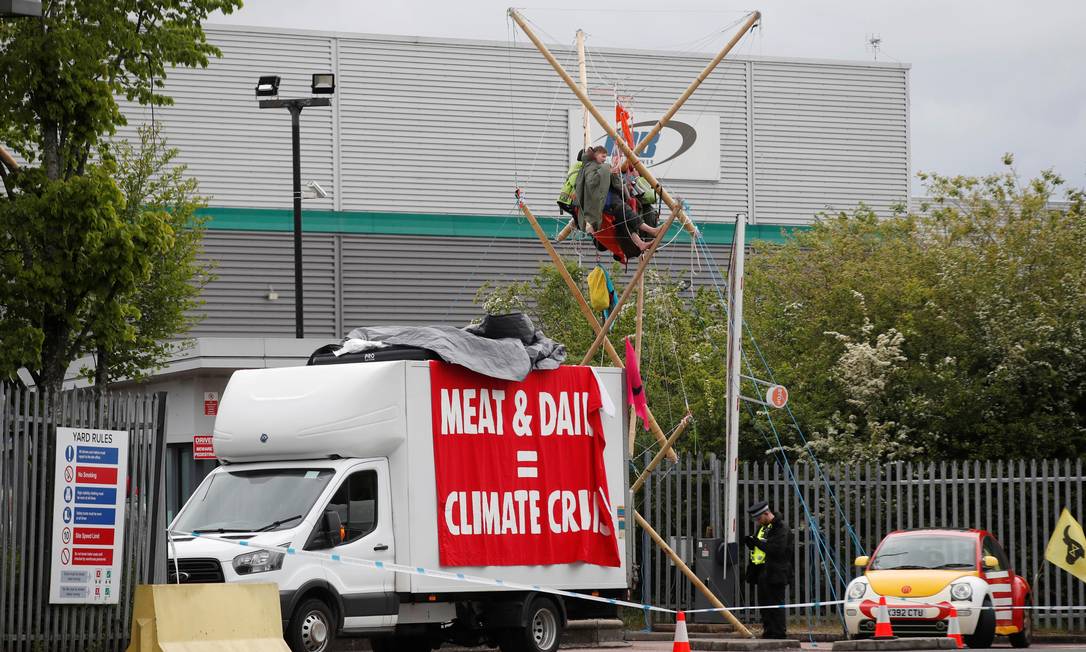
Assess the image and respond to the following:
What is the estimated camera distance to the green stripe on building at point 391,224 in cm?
4034

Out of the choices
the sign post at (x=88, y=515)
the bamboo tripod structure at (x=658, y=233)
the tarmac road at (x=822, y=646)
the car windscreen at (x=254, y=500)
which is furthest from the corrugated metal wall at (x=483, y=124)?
the sign post at (x=88, y=515)

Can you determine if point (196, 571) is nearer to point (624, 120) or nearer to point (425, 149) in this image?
point (624, 120)

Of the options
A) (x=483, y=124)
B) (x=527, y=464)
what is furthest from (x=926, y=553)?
(x=483, y=124)

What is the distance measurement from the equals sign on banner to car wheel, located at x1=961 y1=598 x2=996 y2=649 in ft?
17.8

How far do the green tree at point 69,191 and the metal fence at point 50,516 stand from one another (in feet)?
5.88

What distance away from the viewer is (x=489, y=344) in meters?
17.2

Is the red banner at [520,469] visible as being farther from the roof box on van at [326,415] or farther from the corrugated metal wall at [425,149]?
the corrugated metal wall at [425,149]

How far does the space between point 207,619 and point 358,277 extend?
28.2 metres

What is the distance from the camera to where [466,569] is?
1670 cm

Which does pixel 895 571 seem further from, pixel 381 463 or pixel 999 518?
pixel 381 463

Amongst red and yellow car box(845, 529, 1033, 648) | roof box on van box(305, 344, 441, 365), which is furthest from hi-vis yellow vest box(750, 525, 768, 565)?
roof box on van box(305, 344, 441, 365)

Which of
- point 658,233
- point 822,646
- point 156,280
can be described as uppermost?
point 658,233

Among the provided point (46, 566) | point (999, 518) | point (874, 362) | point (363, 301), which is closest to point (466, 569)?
point (46, 566)

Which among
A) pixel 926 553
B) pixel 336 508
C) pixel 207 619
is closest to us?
Answer: pixel 207 619
